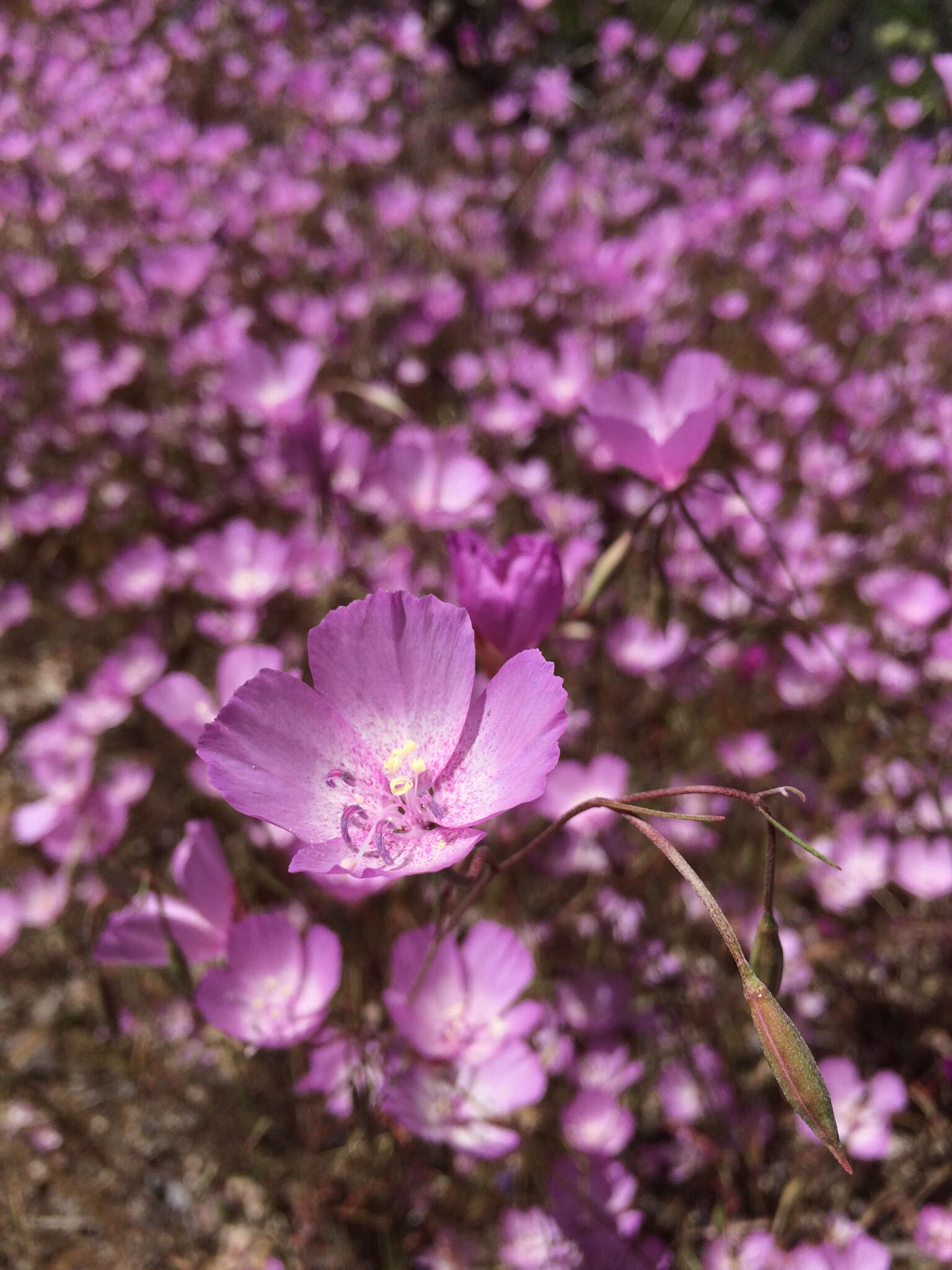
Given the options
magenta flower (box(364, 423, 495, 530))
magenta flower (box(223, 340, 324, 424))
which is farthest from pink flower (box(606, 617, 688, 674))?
magenta flower (box(223, 340, 324, 424))

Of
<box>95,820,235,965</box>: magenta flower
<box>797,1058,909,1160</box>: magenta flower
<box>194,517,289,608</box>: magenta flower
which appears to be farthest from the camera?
<box>194,517,289,608</box>: magenta flower

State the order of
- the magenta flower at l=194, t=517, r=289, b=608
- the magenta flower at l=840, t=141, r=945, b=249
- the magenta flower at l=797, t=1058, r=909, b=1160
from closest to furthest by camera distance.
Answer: the magenta flower at l=797, t=1058, r=909, b=1160 < the magenta flower at l=840, t=141, r=945, b=249 < the magenta flower at l=194, t=517, r=289, b=608

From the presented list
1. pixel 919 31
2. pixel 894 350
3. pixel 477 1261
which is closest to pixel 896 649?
pixel 894 350

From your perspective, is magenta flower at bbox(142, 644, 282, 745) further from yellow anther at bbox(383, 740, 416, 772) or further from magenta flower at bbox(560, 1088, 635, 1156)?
magenta flower at bbox(560, 1088, 635, 1156)

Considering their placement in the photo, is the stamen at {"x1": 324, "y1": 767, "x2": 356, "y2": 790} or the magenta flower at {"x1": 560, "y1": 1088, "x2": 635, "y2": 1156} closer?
the stamen at {"x1": 324, "y1": 767, "x2": 356, "y2": 790}

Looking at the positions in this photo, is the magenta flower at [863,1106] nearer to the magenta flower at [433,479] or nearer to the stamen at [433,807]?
the stamen at [433,807]

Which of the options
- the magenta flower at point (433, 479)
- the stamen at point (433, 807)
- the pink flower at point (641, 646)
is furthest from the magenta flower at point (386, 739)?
the pink flower at point (641, 646)

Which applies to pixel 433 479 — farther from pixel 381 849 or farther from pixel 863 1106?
pixel 863 1106

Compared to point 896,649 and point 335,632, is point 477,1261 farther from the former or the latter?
point 896,649
